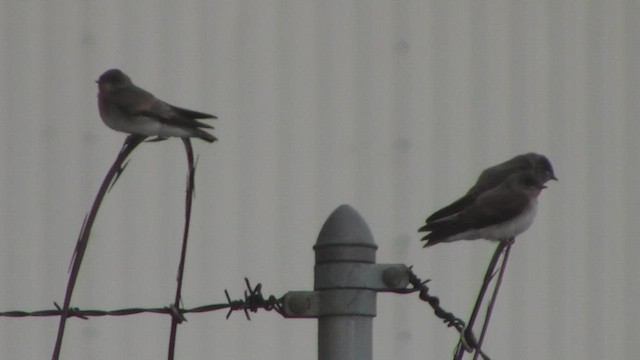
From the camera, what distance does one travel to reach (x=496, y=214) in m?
4.77

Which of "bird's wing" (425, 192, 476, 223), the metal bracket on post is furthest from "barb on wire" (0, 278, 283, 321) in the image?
"bird's wing" (425, 192, 476, 223)

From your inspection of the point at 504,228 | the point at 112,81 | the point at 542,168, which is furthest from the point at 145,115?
the point at 542,168

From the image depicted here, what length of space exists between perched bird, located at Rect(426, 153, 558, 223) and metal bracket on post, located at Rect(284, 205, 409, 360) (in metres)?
1.67

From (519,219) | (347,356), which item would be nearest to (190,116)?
(347,356)

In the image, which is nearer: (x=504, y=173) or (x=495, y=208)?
(x=495, y=208)

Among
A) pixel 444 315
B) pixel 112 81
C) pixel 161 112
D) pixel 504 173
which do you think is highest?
pixel 112 81

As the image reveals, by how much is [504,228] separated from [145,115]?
164cm

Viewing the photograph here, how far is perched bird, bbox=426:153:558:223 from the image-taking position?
4.71 meters

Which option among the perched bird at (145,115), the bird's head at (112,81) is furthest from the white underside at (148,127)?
the bird's head at (112,81)

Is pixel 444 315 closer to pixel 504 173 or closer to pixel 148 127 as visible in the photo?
pixel 148 127

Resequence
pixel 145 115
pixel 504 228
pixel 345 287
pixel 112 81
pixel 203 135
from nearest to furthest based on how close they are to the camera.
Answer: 1. pixel 345 287
2. pixel 203 135
3. pixel 145 115
4. pixel 112 81
5. pixel 504 228

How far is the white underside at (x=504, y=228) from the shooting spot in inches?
180

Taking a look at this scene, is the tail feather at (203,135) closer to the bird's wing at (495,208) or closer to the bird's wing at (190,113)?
the bird's wing at (190,113)

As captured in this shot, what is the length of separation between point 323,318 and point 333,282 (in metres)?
0.08
